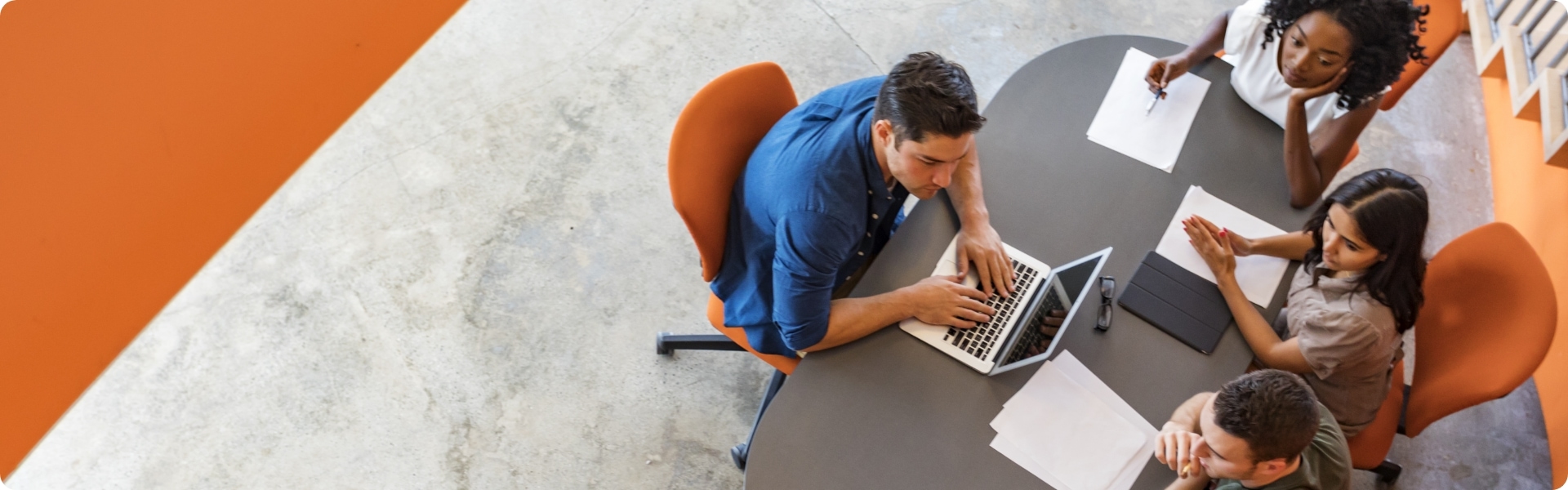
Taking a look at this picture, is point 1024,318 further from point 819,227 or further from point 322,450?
point 322,450

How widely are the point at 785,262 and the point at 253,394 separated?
185 centimetres

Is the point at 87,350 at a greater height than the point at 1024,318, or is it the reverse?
the point at 87,350

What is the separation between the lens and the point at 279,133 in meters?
0.35

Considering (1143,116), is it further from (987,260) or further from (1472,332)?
(1472,332)

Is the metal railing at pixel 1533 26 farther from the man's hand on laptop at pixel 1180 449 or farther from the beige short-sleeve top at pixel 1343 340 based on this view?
the man's hand on laptop at pixel 1180 449

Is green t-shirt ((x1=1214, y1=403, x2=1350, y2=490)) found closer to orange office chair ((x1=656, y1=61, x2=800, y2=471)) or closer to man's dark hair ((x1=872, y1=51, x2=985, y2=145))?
man's dark hair ((x1=872, y1=51, x2=985, y2=145))

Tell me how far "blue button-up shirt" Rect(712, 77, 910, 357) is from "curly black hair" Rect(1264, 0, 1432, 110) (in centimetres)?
98

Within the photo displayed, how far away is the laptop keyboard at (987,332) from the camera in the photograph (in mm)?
1708

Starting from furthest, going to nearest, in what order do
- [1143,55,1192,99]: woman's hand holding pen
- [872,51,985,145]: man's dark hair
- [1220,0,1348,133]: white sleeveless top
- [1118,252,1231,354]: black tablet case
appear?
[1143,55,1192,99]: woman's hand holding pen < [1220,0,1348,133]: white sleeveless top < [1118,252,1231,354]: black tablet case < [872,51,985,145]: man's dark hair

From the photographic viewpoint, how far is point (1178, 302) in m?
1.80

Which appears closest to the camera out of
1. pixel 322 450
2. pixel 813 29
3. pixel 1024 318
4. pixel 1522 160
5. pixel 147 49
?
pixel 147 49

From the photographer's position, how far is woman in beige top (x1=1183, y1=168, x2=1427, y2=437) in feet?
5.46

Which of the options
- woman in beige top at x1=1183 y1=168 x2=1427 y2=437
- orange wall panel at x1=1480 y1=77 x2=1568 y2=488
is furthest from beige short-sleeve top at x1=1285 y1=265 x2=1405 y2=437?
orange wall panel at x1=1480 y1=77 x2=1568 y2=488

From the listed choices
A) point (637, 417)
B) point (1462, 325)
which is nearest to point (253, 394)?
point (637, 417)
